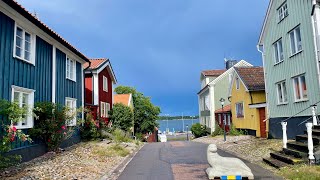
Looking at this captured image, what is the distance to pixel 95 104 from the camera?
25734 mm

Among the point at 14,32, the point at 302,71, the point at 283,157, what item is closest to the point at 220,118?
the point at 302,71

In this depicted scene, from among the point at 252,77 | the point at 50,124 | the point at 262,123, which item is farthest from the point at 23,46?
the point at 252,77

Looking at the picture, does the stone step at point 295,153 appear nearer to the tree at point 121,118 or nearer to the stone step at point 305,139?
the stone step at point 305,139

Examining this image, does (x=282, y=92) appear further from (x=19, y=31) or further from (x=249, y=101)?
(x=19, y=31)

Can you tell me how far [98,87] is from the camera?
26.1 m

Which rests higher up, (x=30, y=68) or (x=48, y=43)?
(x=48, y=43)

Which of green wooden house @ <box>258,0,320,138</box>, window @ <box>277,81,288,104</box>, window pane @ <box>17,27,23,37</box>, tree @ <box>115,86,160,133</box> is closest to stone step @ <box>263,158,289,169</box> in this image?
green wooden house @ <box>258,0,320,138</box>

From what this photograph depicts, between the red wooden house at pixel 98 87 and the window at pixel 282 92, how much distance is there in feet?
46.5

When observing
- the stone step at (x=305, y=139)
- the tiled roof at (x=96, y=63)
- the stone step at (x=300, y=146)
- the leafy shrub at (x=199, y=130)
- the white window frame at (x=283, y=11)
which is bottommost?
the leafy shrub at (x=199, y=130)

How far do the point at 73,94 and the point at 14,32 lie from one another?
748 centimetres

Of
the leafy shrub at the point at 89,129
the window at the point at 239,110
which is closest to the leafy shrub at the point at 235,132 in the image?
the window at the point at 239,110

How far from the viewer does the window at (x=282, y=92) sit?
18.0 m

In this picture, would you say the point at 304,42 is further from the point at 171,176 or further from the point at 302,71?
the point at 171,176

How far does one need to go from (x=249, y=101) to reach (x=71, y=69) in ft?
49.2
